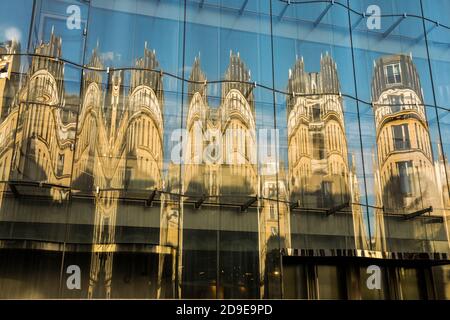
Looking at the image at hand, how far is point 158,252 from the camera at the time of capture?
1206cm

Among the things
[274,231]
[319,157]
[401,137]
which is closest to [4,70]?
[274,231]

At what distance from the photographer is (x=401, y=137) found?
14930 mm

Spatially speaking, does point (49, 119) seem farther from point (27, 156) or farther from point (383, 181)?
point (383, 181)

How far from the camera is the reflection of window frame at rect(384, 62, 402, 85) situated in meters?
15.6

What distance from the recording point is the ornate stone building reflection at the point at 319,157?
13711 mm

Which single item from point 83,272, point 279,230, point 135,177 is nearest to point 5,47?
point 135,177

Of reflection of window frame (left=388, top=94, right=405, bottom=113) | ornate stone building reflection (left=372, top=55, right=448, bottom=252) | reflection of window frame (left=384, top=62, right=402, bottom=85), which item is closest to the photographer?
ornate stone building reflection (left=372, top=55, right=448, bottom=252)

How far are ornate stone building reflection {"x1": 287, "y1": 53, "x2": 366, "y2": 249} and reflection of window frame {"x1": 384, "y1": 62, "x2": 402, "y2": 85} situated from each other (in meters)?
1.75

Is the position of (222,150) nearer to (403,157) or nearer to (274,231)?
(274,231)

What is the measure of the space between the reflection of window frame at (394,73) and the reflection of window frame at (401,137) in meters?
1.46

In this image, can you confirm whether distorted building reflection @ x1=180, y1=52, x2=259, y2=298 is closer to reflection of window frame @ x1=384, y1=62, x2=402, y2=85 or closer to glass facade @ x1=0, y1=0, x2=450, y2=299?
glass facade @ x1=0, y1=0, x2=450, y2=299

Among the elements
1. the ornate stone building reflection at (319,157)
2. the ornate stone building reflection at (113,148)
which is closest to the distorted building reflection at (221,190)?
the ornate stone building reflection at (113,148)

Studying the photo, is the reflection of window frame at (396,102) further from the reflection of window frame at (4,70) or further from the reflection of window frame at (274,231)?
the reflection of window frame at (4,70)

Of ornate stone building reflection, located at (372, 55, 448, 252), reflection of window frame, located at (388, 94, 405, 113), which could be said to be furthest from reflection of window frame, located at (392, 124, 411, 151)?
reflection of window frame, located at (388, 94, 405, 113)
